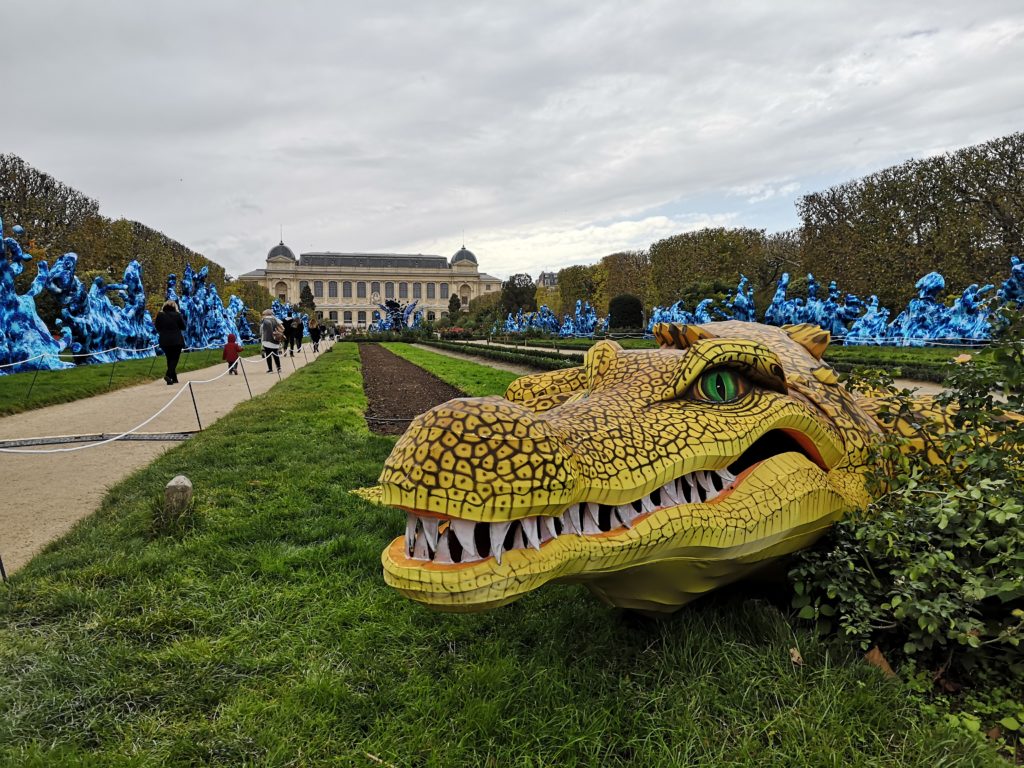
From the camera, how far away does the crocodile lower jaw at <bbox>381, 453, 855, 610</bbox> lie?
155cm

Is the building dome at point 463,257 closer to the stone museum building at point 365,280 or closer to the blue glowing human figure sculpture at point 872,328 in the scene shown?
the stone museum building at point 365,280

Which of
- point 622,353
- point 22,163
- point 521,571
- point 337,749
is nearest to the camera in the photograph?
point 521,571

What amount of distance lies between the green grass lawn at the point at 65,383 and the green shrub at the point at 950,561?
11.7 m

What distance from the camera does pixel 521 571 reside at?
5.16ft

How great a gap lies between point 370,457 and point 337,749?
4.76m

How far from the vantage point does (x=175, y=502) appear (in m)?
4.32

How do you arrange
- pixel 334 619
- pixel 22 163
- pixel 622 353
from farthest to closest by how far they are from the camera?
pixel 22 163 < pixel 334 619 < pixel 622 353

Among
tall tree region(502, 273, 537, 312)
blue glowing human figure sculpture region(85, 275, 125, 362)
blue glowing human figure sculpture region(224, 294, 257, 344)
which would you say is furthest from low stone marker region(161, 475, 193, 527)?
tall tree region(502, 273, 537, 312)

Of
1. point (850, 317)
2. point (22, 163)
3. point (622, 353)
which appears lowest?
point (850, 317)

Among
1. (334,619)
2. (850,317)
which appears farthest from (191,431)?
(850,317)

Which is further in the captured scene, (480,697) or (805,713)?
(480,697)

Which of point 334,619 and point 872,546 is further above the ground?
point 872,546

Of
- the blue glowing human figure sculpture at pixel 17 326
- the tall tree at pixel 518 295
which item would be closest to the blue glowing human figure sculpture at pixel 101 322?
the blue glowing human figure sculpture at pixel 17 326

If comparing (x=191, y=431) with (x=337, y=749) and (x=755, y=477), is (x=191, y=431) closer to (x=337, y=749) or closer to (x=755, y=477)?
(x=337, y=749)
